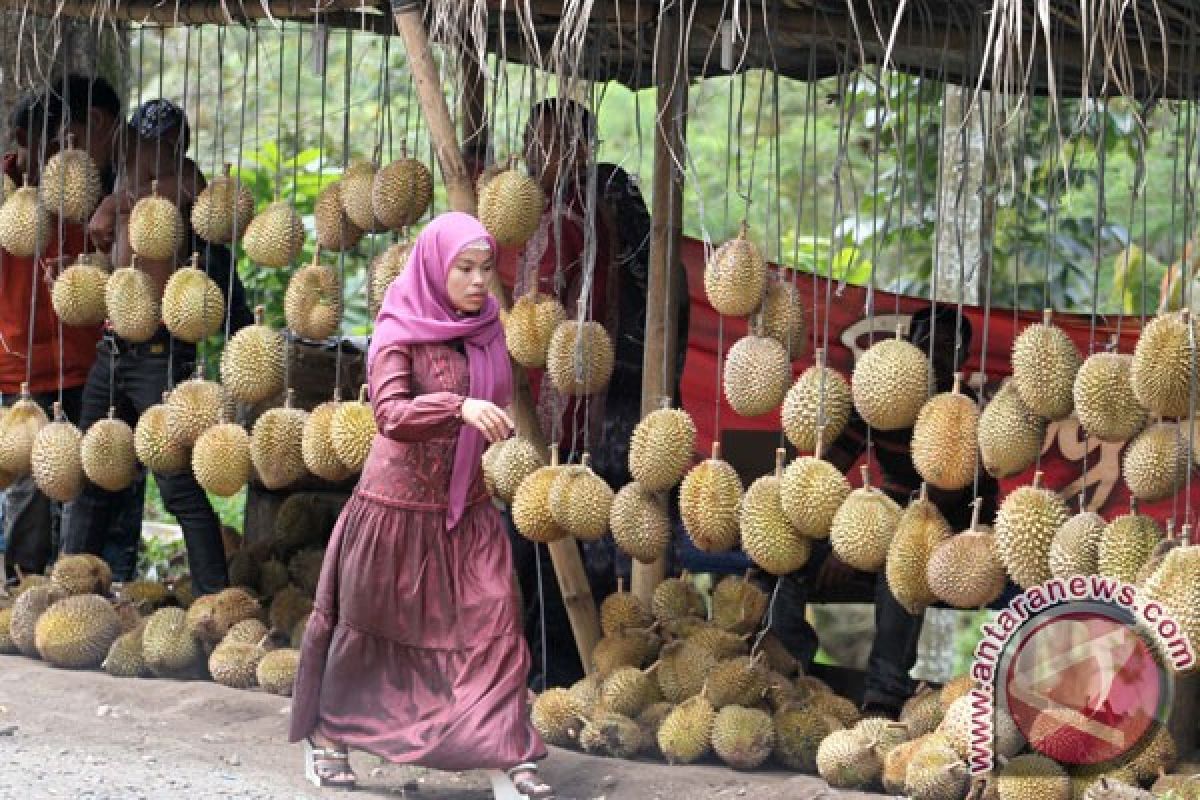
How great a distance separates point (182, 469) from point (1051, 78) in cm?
337

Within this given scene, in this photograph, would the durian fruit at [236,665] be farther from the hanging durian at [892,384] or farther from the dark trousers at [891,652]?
the hanging durian at [892,384]

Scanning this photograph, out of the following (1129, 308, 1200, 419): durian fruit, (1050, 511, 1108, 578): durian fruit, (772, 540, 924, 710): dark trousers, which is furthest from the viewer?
(772, 540, 924, 710): dark trousers

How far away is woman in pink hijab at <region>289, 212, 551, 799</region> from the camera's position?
4.36m

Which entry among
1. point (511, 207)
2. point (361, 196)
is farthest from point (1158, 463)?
point (361, 196)

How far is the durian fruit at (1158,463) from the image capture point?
13.3 feet

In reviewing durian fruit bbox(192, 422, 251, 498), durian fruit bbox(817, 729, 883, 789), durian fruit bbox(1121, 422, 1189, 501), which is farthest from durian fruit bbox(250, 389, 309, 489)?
durian fruit bbox(1121, 422, 1189, 501)

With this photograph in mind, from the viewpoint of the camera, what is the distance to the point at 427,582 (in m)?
4.52

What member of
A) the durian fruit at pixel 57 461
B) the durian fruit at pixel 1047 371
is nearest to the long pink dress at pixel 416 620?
the durian fruit at pixel 1047 371

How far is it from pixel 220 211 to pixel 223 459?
0.84 meters

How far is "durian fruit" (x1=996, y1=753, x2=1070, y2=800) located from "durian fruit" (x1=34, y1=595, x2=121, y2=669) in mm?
3054

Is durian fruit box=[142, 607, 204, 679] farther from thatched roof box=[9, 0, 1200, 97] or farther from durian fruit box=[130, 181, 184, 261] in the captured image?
thatched roof box=[9, 0, 1200, 97]

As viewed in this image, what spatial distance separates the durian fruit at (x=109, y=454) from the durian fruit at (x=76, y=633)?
0.39m

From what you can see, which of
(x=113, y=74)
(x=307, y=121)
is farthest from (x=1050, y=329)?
(x=307, y=121)

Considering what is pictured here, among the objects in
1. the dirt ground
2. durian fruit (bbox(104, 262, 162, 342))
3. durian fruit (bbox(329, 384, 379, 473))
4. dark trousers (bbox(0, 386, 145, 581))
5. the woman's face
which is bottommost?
the dirt ground
